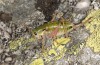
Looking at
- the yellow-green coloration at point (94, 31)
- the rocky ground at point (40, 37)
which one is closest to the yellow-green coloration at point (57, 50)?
the rocky ground at point (40, 37)

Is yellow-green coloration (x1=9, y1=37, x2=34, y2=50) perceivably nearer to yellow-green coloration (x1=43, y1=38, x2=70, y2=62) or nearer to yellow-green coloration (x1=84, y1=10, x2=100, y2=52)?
yellow-green coloration (x1=43, y1=38, x2=70, y2=62)

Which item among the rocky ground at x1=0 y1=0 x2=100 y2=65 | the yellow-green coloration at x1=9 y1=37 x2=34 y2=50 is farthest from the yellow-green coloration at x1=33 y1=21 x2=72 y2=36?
the yellow-green coloration at x1=9 y1=37 x2=34 y2=50

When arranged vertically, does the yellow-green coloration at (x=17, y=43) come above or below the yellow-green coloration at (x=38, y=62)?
above

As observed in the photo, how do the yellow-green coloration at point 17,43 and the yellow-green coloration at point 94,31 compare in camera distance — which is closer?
the yellow-green coloration at point 94,31

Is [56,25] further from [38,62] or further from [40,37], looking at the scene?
[38,62]

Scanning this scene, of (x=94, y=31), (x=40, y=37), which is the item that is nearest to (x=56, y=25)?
(x=40, y=37)

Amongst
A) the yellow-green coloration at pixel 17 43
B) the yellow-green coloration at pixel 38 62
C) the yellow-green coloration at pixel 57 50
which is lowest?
the yellow-green coloration at pixel 38 62

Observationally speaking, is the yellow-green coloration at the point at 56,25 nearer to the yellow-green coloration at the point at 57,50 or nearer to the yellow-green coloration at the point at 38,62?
the yellow-green coloration at the point at 57,50
